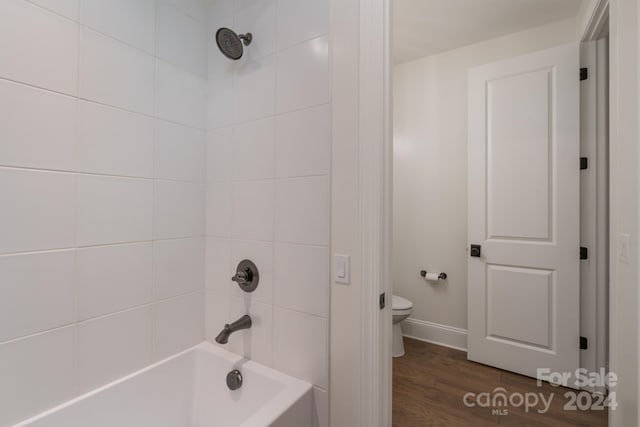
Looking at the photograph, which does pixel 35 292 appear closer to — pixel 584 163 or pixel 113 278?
pixel 113 278

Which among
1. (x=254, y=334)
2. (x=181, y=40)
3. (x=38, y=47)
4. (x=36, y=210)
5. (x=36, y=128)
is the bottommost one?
(x=254, y=334)

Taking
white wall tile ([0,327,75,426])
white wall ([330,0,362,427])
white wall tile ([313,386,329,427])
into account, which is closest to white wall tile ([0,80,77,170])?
white wall tile ([0,327,75,426])

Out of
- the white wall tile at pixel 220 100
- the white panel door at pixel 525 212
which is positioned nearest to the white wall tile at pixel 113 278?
the white wall tile at pixel 220 100

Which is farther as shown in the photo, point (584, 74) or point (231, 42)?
point (584, 74)

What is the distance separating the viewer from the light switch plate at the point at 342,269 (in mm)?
1009

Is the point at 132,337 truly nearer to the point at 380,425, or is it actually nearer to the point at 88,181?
the point at 88,181

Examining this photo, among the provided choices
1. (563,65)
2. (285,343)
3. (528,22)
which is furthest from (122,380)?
(528,22)

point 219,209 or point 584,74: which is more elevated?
point 584,74

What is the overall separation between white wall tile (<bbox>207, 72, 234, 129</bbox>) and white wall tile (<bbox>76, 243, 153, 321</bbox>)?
0.65 meters

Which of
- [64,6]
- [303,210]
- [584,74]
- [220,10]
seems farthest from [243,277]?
[584,74]

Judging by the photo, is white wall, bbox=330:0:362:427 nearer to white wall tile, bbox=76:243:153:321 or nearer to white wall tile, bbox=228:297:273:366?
white wall tile, bbox=228:297:273:366

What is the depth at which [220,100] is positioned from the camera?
1.36 m

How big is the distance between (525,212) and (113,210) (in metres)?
2.48

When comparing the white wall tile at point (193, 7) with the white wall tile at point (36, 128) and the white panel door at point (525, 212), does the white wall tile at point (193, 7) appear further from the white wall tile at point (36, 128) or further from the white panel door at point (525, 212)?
the white panel door at point (525, 212)
